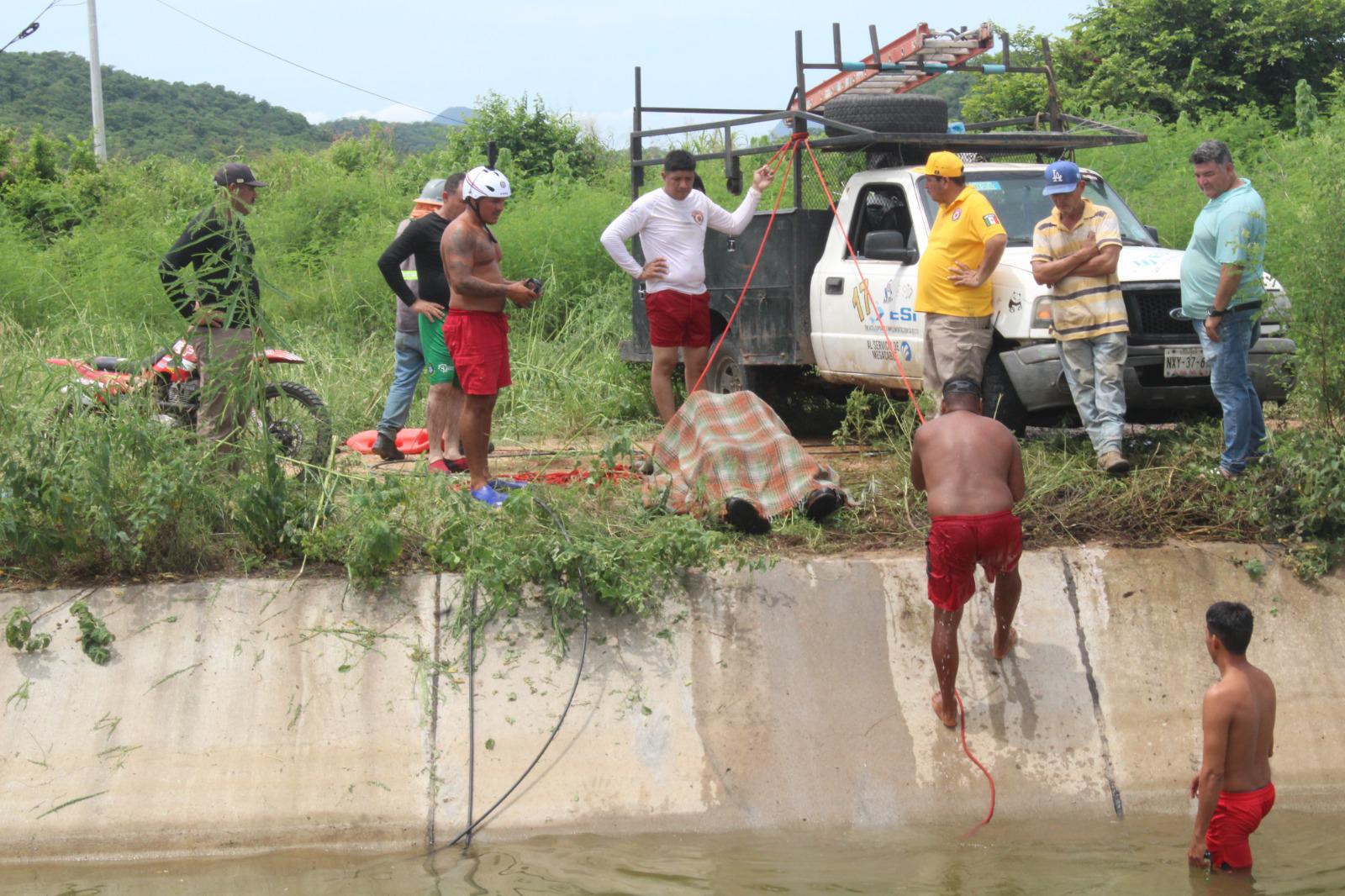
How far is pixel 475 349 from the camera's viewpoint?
728cm

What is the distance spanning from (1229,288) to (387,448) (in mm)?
5244

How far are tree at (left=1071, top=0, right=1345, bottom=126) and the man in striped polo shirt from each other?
41.4ft

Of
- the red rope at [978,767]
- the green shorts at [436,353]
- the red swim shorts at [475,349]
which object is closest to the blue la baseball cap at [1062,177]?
the red rope at [978,767]

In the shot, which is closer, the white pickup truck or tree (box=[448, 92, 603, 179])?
the white pickup truck

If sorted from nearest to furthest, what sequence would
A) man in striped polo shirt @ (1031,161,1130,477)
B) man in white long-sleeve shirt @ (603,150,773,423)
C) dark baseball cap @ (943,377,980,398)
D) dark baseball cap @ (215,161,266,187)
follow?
dark baseball cap @ (943,377,980,398)
man in striped polo shirt @ (1031,161,1130,477)
dark baseball cap @ (215,161,266,187)
man in white long-sleeve shirt @ (603,150,773,423)

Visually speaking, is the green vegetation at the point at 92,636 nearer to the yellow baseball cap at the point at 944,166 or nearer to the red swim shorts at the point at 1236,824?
the yellow baseball cap at the point at 944,166

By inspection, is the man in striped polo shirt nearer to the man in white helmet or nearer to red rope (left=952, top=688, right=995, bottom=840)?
red rope (left=952, top=688, right=995, bottom=840)

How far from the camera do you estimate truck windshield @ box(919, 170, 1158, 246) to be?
330 inches

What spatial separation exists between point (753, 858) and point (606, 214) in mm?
10530

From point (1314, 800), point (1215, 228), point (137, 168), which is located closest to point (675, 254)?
point (1215, 228)

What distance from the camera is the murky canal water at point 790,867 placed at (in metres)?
5.41

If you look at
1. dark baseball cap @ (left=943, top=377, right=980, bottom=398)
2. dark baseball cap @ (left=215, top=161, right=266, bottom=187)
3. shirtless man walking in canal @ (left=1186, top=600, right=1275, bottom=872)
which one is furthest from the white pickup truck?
dark baseball cap @ (left=215, top=161, right=266, bottom=187)

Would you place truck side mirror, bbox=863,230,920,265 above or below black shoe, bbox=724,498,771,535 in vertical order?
above

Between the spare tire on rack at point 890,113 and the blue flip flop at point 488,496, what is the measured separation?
11.3 feet
